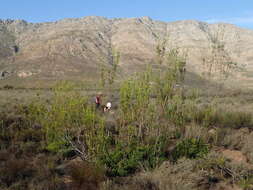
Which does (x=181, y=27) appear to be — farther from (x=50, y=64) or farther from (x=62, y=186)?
(x=62, y=186)

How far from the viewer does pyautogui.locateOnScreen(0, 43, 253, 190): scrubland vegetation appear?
500cm

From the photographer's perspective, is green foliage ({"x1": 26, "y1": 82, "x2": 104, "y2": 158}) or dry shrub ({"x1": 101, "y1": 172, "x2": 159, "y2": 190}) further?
green foliage ({"x1": 26, "y1": 82, "x2": 104, "y2": 158})

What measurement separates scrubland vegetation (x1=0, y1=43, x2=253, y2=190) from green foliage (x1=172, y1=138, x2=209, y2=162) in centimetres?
2

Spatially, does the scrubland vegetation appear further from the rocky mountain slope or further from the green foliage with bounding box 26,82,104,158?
the rocky mountain slope

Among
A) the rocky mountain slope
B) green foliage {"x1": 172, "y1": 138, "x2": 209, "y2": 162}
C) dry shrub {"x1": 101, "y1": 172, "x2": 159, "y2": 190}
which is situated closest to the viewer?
dry shrub {"x1": 101, "y1": 172, "x2": 159, "y2": 190}

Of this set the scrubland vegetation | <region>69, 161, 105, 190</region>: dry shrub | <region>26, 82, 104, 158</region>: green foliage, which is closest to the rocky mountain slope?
the scrubland vegetation

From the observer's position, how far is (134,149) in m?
6.03

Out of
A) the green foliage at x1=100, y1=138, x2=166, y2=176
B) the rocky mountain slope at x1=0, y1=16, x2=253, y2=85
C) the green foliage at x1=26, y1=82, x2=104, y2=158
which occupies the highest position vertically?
the rocky mountain slope at x1=0, y1=16, x2=253, y2=85

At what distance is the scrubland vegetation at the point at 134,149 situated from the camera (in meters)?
5.00

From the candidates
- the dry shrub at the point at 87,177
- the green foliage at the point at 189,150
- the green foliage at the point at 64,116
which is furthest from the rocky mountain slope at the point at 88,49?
the dry shrub at the point at 87,177

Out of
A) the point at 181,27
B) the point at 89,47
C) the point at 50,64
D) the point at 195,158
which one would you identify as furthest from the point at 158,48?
the point at 181,27

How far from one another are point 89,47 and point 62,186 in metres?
91.7

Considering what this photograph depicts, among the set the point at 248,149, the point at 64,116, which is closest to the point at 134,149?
the point at 64,116

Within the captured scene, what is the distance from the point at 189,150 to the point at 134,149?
1377 mm
